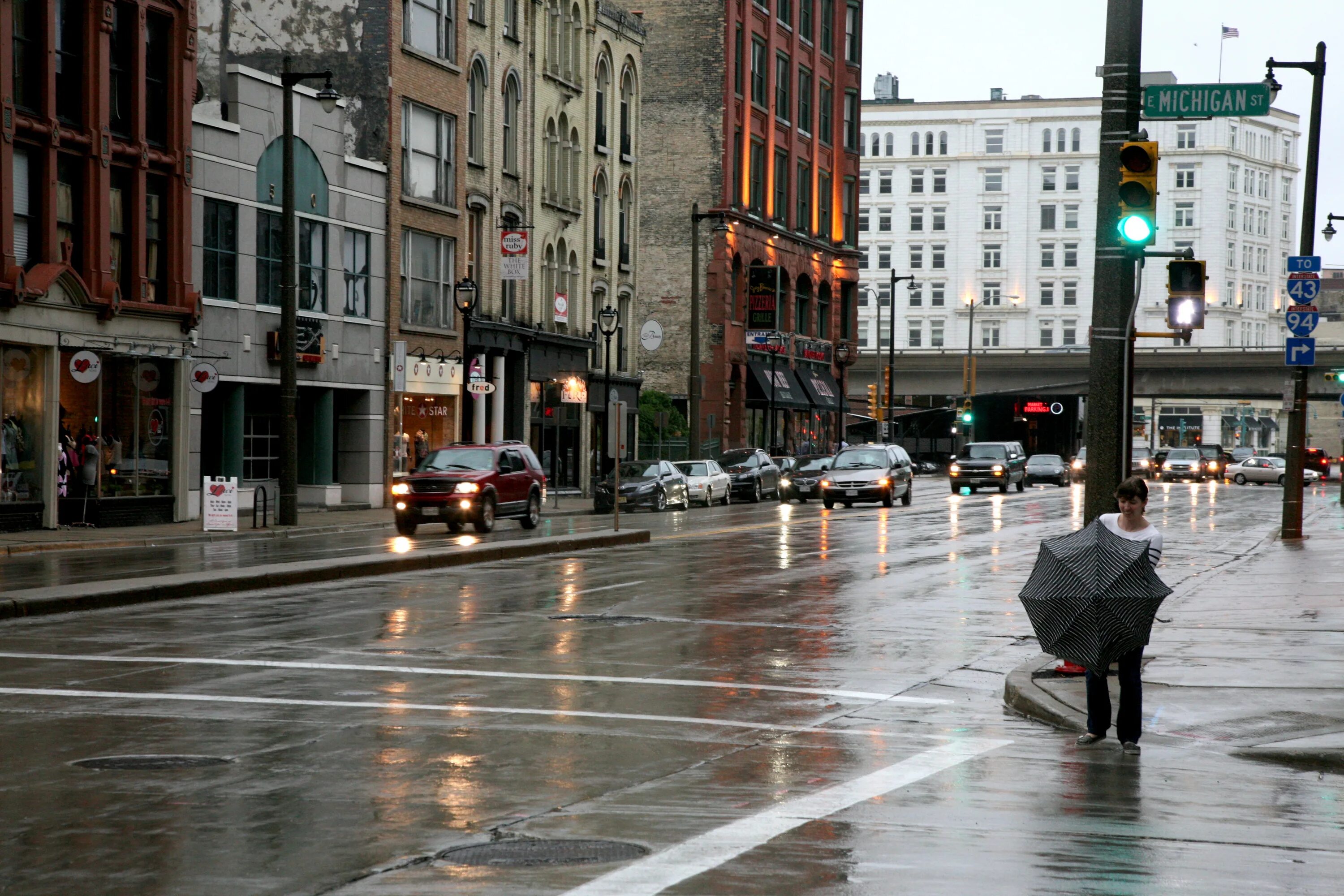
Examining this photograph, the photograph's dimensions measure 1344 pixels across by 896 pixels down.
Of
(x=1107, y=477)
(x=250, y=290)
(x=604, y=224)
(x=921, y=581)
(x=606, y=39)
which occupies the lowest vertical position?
(x=921, y=581)

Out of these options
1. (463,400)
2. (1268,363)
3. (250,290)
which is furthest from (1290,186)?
(250,290)

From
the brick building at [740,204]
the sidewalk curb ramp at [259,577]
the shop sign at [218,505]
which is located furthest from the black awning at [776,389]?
the sidewalk curb ramp at [259,577]

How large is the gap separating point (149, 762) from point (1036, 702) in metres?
5.92

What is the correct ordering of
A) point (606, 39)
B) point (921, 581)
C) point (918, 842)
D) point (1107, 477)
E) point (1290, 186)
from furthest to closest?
1. point (1290, 186)
2. point (606, 39)
3. point (921, 581)
4. point (1107, 477)
5. point (918, 842)

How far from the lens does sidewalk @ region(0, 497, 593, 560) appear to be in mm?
29297

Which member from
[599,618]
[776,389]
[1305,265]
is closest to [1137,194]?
[599,618]

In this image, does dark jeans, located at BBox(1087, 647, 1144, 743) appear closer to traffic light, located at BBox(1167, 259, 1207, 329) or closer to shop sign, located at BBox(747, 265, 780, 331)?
traffic light, located at BBox(1167, 259, 1207, 329)

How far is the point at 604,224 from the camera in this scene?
6109 centimetres

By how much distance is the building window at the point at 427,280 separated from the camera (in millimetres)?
47062

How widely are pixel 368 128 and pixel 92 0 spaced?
1225 cm

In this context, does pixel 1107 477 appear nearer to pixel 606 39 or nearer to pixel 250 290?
pixel 250 290

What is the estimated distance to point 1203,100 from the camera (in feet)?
47.0

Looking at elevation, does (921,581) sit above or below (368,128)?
below

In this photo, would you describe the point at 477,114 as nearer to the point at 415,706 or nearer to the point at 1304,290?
the point at 1304,290
